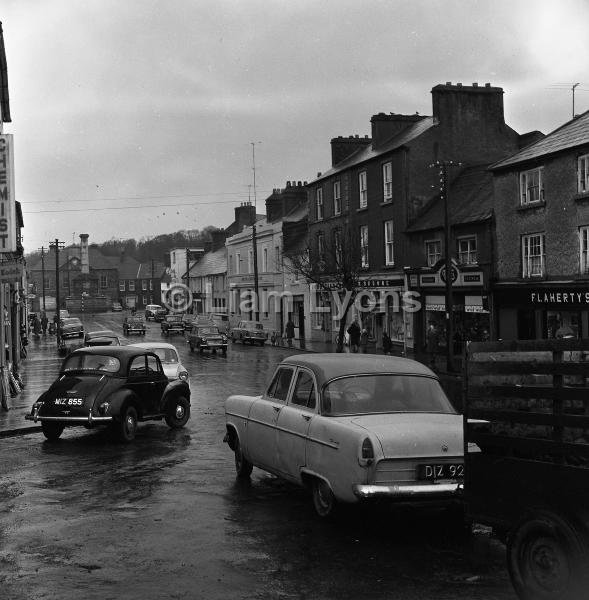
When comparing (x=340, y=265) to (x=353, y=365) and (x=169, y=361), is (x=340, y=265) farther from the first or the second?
(x=353, y=365)

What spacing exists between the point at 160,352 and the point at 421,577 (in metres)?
14.6

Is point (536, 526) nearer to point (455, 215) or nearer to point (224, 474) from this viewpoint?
point (224, 474)

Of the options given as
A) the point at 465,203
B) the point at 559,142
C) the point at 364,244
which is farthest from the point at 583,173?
the point at 364,244

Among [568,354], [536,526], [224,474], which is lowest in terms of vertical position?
[224,474]

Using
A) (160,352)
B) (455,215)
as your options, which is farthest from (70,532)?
(455,215)

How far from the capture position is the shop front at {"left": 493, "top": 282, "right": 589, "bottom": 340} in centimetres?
2778

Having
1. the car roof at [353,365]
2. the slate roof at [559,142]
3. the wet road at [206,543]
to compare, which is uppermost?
the slate roof at [559,142]

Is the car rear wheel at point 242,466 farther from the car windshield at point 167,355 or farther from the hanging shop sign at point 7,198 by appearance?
the hanging shop sign at point 7,198

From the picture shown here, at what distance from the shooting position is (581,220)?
92.1 feet

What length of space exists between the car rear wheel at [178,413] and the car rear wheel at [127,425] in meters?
1.39

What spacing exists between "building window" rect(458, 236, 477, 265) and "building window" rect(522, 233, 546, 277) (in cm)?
335

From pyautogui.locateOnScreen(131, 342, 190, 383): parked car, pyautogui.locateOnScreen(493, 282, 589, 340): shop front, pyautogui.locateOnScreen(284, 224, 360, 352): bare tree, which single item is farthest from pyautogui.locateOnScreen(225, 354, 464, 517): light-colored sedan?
pyautogui.locateOnScreen(284, 224, 360, 352): bare tree

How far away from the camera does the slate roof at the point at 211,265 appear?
84438 millimetres

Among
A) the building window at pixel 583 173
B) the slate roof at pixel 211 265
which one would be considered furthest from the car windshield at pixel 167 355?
the slate roof at pixel 211 265
